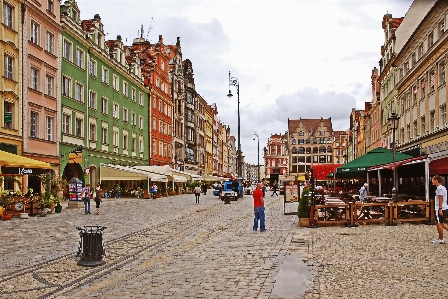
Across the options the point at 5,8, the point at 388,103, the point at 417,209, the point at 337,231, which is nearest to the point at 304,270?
the point at 337,231

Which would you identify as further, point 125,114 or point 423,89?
point 125,114

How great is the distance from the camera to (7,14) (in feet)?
102

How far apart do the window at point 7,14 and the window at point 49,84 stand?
5.64m

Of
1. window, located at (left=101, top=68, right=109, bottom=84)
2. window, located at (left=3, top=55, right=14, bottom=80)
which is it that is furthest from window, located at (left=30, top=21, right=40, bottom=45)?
window, located at (left=101, top=68, right=109, bottom=84)

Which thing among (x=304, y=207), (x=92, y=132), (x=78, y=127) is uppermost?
(x=78, y=127)

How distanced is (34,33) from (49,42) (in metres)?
2.45

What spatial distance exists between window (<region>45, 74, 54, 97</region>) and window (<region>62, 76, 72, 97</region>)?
1.97 meters

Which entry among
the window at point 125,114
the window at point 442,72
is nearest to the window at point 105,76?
the window at point 125,114

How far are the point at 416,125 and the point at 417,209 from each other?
72.5ft

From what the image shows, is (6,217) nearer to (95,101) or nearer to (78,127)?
(78,127)

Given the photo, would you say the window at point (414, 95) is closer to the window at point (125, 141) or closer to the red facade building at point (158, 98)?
the window at point (125, 141)

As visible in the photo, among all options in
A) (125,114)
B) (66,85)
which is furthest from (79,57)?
(125,114)

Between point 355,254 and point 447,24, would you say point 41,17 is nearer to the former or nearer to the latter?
point 447,24

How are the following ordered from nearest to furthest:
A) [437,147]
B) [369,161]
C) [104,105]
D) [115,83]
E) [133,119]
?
[369,161] < [437,147] < [104,105] < [115,83] < [133,119]
